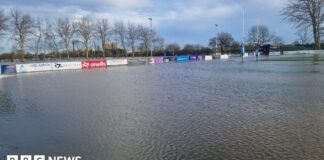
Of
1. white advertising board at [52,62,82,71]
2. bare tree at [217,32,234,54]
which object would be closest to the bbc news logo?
white advertising board at [52,62,82,71]

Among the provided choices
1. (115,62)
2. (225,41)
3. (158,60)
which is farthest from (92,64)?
(225,41)

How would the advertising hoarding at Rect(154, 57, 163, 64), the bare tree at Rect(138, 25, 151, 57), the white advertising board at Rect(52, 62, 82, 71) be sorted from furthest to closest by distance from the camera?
the bare tree at Rect(138, 25, 151, 57) → the advertising hoarding at Rect(154, 57, 163, 64) → the white advertising board at Rect(52, 62, 82, 71)

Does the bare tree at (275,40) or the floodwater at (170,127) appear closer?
the floodwater at (170,127)

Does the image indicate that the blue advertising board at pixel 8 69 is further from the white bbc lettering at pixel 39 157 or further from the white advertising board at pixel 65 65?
the white bbc lettering at pixel 39 157

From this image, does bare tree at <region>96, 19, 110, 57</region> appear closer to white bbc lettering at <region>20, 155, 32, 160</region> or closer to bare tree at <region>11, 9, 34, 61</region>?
bare tree at <region>11, 9, 34, 61</region>

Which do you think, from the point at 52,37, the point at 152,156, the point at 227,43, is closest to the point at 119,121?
the point at 152,156

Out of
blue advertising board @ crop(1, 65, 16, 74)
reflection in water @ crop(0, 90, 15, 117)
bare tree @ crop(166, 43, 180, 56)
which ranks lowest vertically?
reflection in water @ crop(0, 90, 15, 117)

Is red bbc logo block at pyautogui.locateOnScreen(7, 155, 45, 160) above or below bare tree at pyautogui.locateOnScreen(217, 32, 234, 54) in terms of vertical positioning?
below

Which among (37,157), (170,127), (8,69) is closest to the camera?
(37,157)

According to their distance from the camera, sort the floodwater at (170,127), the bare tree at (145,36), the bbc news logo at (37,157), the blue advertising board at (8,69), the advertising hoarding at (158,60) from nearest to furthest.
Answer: the bbc news logo at (37,157)
the floodwater at (170,127)
the blue advertising board at (8,69)
the advertising hoarding at (158,60)
the bare tree at (145,36)

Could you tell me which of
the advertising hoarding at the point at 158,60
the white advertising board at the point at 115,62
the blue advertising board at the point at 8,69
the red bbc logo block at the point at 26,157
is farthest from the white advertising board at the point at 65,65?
the red bbc logo block at the point at 26,157

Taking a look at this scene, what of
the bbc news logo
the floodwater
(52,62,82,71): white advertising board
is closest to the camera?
the bbc news logo

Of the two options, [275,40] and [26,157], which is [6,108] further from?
[275,40]

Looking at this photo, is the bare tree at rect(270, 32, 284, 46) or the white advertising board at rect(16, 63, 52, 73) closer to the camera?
the white advertising board at rect(16, 63, 52, 73)
